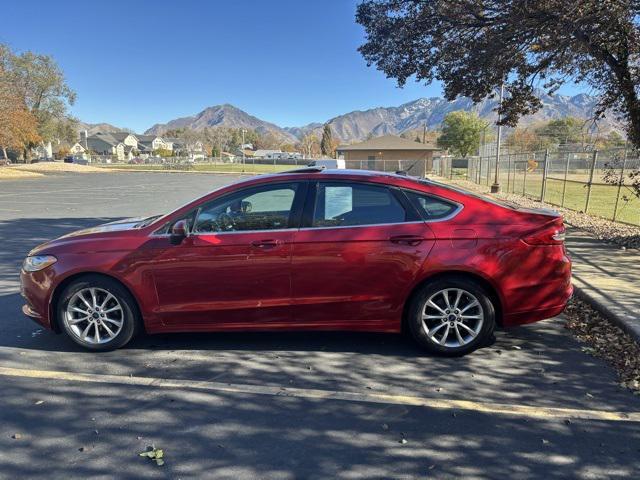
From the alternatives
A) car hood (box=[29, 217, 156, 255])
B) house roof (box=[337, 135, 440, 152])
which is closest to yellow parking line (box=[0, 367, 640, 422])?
car hood (box=[29, 217, 156, 255])

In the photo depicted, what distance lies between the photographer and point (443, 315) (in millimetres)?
4199

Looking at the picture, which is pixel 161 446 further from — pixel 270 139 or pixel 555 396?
pixel 270 139

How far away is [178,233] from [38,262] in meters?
1.37

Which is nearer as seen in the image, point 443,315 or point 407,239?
point 407,239

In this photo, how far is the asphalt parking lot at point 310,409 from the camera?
2799 millimetres

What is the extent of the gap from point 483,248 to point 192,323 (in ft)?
8.68

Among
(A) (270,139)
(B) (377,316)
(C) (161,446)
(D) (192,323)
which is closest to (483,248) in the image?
(B) (377,316)

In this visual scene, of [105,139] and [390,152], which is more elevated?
[105,139]

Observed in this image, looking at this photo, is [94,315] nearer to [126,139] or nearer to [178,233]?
[178,233]

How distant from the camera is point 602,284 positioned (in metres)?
6.32

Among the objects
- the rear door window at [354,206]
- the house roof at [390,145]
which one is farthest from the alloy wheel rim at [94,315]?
the house roof at [390,145]

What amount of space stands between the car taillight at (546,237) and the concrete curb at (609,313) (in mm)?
1284

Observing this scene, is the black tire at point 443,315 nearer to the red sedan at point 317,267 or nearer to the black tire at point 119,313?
the red sedan at point 317,267

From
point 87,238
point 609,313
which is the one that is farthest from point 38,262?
point 609,313
